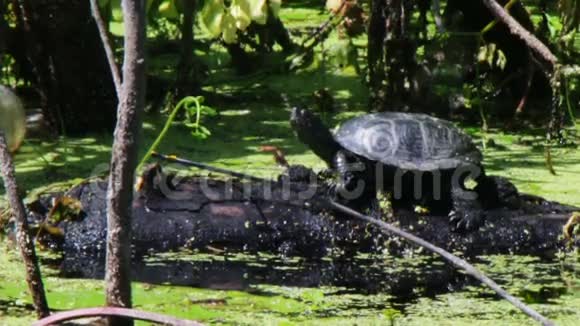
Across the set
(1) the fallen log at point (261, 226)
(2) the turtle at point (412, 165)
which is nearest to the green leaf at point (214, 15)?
(1) the fallen log at point (261, 226)

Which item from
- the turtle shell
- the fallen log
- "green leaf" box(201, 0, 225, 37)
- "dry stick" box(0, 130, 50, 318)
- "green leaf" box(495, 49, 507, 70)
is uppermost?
"green leaf" box(201, 0, 225, 37)

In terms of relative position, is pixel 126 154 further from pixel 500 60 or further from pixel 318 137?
pixel 500 60

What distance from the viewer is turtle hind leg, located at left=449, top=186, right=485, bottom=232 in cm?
473

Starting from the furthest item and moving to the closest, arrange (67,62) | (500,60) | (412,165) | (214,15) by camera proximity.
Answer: (500,60)
(67,62)
(412,165)
(214,15)

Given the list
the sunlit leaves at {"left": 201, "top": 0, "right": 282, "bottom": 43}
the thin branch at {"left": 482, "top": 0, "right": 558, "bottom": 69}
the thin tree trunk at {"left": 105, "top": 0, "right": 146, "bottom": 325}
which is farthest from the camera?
the sunlit leaves at {"left": 201, "top": 0, "right": 282, "bottom": 43}

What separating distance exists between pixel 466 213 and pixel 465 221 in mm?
37

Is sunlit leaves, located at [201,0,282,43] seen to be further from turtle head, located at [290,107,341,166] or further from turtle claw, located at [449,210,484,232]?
turtle head, located at [290,107,341,166]

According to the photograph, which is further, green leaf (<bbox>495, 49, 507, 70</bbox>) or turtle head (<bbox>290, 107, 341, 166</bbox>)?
green leaf (<bbox>495, 49, 507, 70</bbox>)

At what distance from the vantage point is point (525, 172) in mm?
5723

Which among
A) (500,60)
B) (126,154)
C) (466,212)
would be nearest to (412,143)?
(466,212)

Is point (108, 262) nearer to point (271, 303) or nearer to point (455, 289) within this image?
point (271, 303)

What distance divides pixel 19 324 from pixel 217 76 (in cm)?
422

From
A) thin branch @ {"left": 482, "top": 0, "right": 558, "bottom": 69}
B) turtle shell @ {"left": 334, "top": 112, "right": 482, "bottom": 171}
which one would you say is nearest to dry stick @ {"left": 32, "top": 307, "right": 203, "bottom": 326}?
thin branch @ {"left": 482, "top": 0, "right": 558, "bottom": 69}

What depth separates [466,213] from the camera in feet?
15.6
